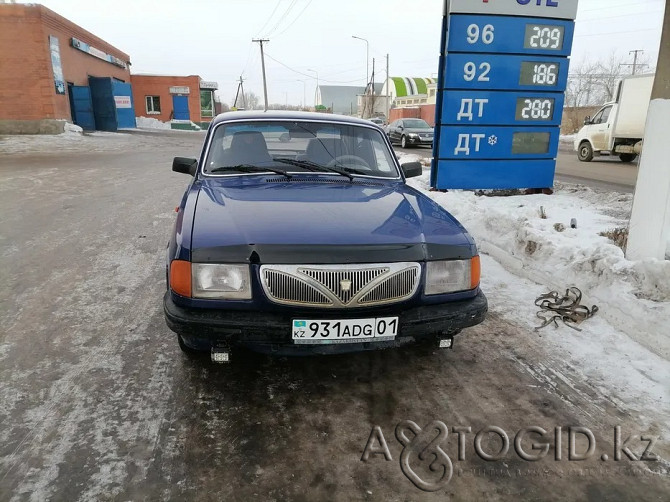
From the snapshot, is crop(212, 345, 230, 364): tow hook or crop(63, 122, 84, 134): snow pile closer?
crop(212, 345, 230, 364): tow hook

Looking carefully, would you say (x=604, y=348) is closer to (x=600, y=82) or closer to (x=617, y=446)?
(x=617, y=446)

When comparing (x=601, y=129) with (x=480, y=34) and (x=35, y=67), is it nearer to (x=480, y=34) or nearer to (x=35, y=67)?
(x=480, y=34)

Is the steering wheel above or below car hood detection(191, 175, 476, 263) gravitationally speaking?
above

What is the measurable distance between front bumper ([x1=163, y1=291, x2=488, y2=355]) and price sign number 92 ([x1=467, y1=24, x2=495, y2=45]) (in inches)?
227

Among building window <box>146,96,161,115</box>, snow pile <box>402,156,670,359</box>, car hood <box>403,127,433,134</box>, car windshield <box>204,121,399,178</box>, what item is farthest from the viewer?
building window <box>146,96,161,115</box>

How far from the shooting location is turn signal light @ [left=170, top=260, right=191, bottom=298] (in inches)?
94.2

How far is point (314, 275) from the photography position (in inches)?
92.4

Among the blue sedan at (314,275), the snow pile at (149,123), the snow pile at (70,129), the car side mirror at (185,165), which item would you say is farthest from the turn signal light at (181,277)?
the snow pile at (149,123)

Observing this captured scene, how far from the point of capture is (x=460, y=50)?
23.1ft

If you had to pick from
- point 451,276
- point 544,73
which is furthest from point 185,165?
point 544,73

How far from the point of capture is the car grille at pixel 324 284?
2342 mm

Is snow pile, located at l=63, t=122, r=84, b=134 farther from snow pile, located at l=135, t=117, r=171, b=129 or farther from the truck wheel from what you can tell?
the truck wheel

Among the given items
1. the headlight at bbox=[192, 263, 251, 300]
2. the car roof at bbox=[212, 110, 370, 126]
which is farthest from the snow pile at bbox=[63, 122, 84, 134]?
the headlight at bbox=[192, 263, 251, 300]

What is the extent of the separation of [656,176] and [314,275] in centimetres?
314
